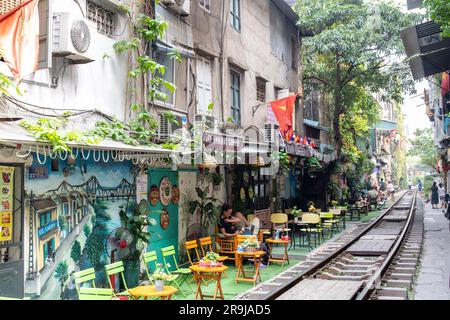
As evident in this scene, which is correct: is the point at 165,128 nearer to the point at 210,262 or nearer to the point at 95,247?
the point at 95,247

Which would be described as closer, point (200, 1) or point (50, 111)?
point (50, 111)

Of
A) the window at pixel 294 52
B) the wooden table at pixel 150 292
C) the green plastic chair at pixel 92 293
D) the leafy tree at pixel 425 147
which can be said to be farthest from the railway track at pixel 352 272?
the leafy tree at pixel 425 147

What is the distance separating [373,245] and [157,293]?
1115 centimetres

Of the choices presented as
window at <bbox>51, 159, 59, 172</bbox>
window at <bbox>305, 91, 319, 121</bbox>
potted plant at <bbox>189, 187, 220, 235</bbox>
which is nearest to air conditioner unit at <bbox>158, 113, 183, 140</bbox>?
potted plant at <bbox>189, 187, 220, 235</bbox>

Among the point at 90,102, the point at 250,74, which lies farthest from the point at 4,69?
the point at 250,74

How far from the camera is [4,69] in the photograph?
22.7 ft

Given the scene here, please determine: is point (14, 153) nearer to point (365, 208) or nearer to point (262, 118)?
point (262, 118)

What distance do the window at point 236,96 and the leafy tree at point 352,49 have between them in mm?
7982

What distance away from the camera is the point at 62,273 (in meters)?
7.81

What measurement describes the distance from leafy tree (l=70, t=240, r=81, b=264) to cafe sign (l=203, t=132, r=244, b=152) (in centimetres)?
378

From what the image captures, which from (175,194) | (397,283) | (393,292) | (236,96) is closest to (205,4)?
(236,96)

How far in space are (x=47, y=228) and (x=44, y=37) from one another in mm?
3115
